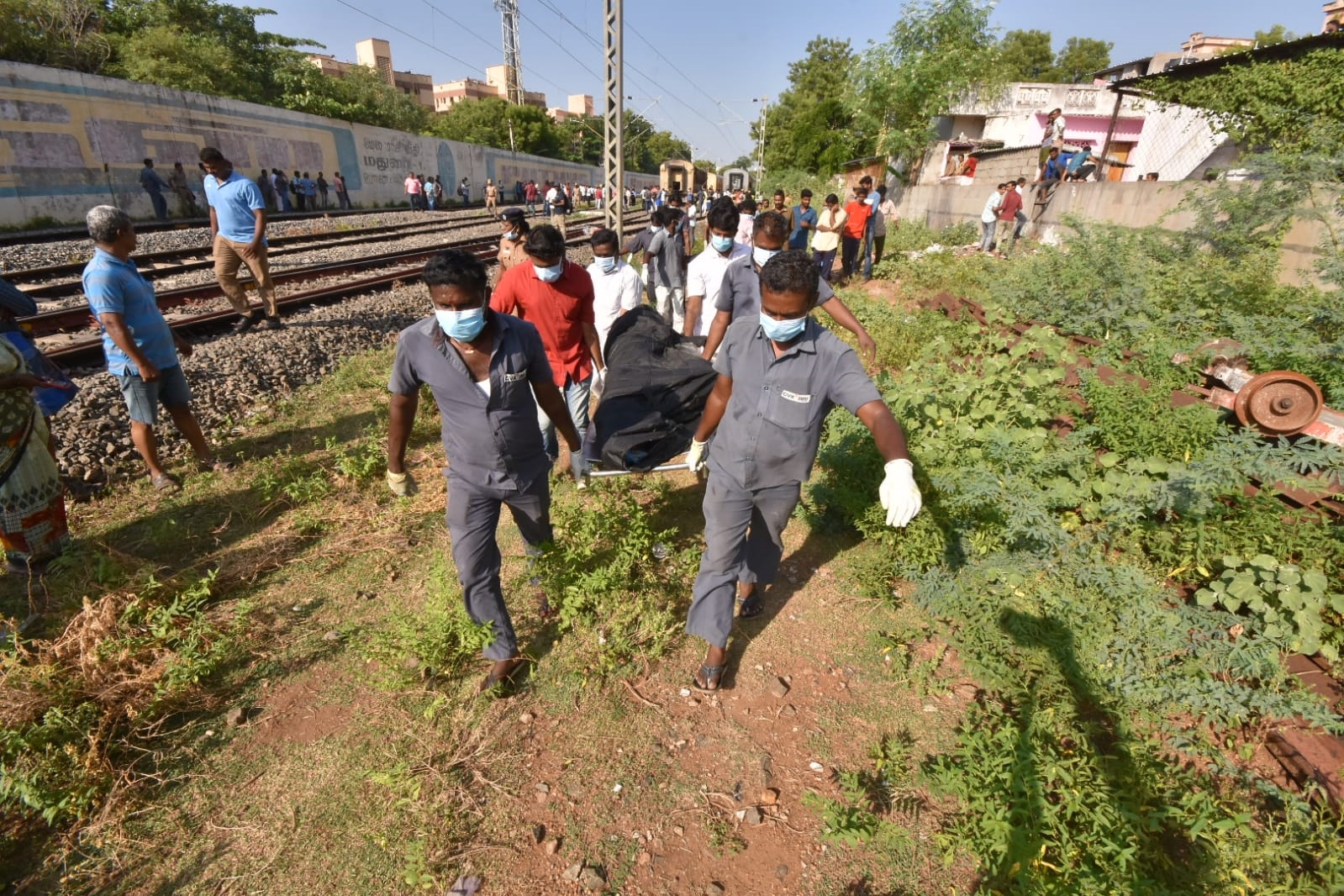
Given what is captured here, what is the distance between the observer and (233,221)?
21.4 ft

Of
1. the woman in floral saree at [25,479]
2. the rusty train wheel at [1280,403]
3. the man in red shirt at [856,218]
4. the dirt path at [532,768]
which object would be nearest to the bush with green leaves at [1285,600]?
the rusty train wheel at [1280,403]

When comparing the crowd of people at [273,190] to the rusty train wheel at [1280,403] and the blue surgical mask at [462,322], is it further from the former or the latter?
the rusty train wheel at [1280,403]

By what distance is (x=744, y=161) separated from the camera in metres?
86.4

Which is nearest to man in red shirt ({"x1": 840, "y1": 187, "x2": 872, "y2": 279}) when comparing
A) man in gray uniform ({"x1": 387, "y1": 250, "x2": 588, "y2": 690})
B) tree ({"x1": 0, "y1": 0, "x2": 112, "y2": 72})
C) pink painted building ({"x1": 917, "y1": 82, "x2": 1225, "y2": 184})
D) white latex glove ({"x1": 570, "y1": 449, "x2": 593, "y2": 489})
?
white latex glove ({"x1": 570, "y1": 449, "x2": 593, "y2": 489})

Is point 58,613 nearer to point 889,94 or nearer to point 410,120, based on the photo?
point 889,94

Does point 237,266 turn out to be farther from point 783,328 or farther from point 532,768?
point 783,328

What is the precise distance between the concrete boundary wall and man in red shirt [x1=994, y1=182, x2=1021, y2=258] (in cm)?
75

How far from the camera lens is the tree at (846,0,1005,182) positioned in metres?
22.0

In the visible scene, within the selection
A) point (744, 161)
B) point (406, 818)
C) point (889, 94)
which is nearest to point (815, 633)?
point (406, 818)

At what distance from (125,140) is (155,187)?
2.87m

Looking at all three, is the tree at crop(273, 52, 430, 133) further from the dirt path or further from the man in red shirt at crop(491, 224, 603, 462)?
the dirt path

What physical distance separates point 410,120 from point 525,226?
5514cm

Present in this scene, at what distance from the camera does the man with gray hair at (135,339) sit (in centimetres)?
380

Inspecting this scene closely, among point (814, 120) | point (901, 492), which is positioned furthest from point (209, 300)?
point (814, 120)
